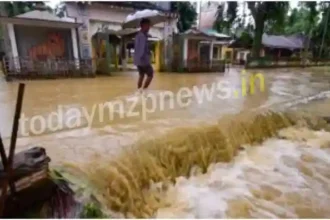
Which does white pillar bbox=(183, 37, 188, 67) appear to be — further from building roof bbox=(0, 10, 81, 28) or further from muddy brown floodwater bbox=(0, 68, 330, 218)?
muddy brown floodwater bbox=(0, 68, 330, 218)

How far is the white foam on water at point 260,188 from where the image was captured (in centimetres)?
307

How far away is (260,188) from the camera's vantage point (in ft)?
11.6

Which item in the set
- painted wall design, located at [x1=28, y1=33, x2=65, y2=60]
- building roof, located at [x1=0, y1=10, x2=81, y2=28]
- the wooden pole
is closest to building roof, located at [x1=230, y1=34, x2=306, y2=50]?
painted wall design, located at [x1=28, y1=33, x2=65, y2=60]

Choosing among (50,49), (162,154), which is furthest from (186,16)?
(162,154)

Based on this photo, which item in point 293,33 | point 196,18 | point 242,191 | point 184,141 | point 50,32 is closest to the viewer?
point 242,191

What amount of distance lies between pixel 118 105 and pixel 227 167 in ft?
8.14

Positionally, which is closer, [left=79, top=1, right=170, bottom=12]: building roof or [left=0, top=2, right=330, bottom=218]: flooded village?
[left=0, top=2, right=330, bottom=218]: flooded village

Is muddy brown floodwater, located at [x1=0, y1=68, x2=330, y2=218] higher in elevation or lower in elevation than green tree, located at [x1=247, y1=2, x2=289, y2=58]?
lower

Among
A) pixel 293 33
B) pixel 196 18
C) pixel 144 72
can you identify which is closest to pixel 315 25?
pixel 293 33

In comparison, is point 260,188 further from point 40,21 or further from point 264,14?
point 264,14

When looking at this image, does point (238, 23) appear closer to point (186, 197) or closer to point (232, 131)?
point (232, 131)

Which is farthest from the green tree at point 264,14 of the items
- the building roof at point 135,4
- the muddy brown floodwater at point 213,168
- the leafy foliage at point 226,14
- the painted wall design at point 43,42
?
the muddy brown floodwater at point 213,168

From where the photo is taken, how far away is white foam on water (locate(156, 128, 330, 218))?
10.1ft

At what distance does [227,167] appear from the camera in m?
4.05
